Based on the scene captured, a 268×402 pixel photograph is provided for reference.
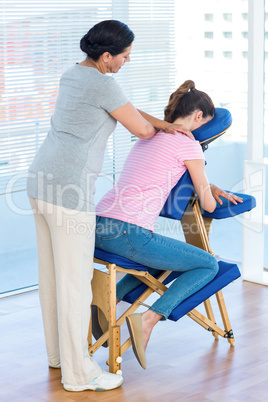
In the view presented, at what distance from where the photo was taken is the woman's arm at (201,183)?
9.09ft

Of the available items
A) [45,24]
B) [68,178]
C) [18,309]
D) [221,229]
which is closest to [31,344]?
[18,309]

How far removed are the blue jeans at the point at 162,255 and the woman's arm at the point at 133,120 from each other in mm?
357

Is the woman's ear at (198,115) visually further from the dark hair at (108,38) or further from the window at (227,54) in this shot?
the window at (227,54)

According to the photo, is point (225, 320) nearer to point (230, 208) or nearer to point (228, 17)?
point (230, 208)

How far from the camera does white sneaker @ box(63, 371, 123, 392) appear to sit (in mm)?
2643

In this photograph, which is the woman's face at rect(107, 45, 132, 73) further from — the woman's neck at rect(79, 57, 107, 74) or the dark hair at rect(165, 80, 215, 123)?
the dark hair at rect(165, 80, 215, 123)

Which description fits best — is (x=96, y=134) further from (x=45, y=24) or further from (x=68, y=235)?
(x=45, y=24)

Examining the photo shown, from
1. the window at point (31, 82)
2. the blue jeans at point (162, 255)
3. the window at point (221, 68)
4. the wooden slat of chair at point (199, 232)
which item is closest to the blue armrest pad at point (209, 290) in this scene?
the blue jeans at point (162, 255)

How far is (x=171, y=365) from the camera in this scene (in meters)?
2.89

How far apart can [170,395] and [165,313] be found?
1.05 feet

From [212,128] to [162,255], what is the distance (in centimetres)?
59

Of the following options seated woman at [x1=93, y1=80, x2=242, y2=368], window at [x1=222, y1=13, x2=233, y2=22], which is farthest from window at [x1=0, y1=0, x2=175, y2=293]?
seated woman at [x1=93, y1=80, x2=242, y2=368]

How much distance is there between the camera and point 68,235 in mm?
2523

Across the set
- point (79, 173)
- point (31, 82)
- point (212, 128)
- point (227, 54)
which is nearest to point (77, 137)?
point (79, 173)
